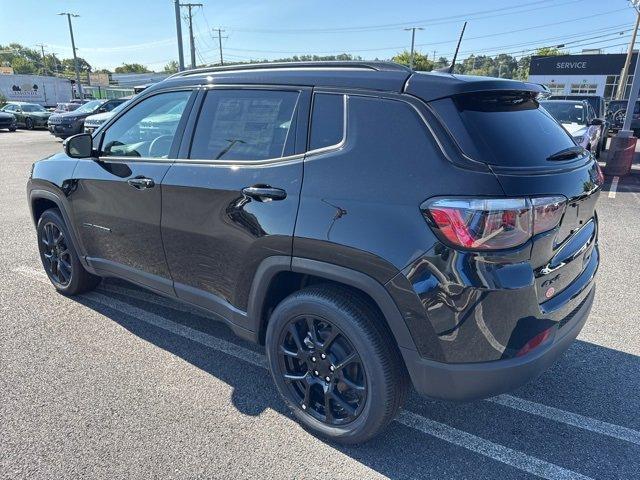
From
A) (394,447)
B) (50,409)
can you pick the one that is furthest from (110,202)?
(394,447)

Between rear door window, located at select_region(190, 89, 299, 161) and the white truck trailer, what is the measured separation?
187ft

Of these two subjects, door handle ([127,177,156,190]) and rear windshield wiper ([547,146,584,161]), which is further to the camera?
door handle ([127,177,156,190])

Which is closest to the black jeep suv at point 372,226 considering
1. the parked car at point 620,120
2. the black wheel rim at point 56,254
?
the black wheel rim at point 56,254

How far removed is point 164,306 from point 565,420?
321cm

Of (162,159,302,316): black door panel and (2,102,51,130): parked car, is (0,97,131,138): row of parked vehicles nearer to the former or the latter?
(2,102,51,130): parked car

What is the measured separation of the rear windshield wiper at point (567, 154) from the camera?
7.47ft

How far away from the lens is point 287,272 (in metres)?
2.54

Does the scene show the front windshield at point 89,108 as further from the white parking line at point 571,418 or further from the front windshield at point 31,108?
the white parking line at point 571,418

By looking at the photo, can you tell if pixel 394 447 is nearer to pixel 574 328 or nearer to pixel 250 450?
pixel 250 450

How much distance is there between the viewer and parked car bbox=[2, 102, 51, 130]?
87.0 feet

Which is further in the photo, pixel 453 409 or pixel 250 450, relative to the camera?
pixel 453 409

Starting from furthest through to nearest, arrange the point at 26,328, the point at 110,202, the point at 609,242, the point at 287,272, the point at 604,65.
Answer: the point at 604,65 < the point at 609,242 < the point at 26,328 < the point at 110,202 < the point at 287,272

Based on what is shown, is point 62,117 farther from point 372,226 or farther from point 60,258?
point 372,226

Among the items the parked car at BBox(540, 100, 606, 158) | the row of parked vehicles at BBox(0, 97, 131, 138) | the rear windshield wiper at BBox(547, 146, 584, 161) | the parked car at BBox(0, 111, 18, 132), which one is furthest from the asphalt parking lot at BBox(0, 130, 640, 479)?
the parked car at BBox(0, 111, 18, 132)
